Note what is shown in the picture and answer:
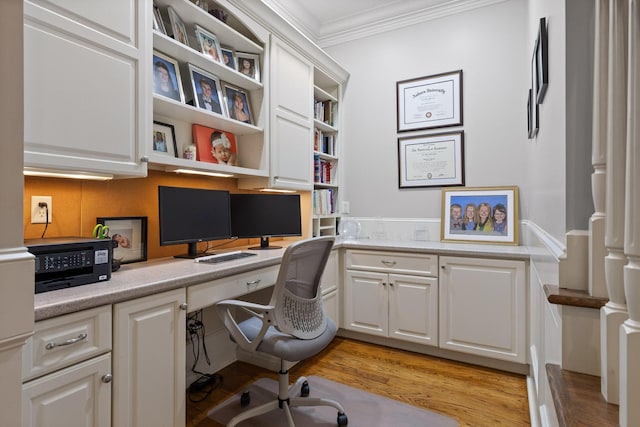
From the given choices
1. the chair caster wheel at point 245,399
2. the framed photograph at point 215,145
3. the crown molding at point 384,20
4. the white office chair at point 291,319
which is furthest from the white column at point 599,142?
the crown molding at point 384,20

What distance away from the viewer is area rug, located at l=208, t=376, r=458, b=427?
180 centimetres

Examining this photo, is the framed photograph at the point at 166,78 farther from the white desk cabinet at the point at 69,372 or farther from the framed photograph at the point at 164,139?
the white desk cabinet at the point at 69,372

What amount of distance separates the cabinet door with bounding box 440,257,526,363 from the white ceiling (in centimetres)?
222

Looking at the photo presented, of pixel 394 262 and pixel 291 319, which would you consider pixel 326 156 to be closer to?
pixel 394 262

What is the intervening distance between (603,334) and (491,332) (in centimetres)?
193

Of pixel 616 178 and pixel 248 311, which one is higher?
pixel 616 178

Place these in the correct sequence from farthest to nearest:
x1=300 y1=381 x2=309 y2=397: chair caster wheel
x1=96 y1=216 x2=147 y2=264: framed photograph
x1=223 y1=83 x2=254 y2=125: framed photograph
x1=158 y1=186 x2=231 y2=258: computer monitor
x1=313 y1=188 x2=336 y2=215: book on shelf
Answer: x1=313 y1=188 x2=336 y2=215: book on shelf
x1=223 y1=83 x2=254 y2=125: framed photograph
x1=300 y1=381 x2=309 y2=397: chair caster wheel
x1=158 y1=186 x2=231 y2=258: computer monitor
x1=96 y1=216 x2=147 y2=264: framed photograph

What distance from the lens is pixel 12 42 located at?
0.53 metres

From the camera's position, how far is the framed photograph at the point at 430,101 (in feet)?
9.78

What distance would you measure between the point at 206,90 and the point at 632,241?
2.18 meters

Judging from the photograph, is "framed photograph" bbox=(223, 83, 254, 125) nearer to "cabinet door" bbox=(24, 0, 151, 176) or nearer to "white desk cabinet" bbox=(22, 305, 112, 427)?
"cabinet door" bbox=(24, 0, 151, 176)

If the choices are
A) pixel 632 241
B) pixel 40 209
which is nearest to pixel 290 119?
pixel 40 209

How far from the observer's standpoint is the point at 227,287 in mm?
1766

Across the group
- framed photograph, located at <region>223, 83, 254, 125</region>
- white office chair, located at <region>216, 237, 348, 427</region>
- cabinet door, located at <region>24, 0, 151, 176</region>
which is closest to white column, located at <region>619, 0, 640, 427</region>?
white office chair, located at <region>216, 237, 348, 427</region>
